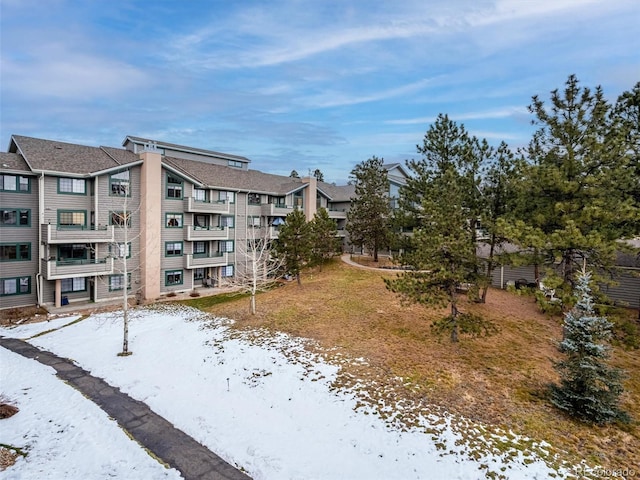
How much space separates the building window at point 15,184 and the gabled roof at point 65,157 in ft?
4.10

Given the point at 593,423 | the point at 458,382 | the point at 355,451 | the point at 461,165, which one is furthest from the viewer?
the point at 461,165

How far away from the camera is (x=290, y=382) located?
13.7 meters

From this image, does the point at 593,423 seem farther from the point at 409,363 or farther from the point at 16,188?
the point at 16,188

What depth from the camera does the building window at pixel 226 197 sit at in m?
33.5

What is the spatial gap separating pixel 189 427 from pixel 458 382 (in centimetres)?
951

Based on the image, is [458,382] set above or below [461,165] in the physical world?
below

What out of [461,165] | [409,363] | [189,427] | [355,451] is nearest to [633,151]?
[461,165]

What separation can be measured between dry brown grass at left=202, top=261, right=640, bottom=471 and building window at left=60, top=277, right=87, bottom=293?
1072 cm

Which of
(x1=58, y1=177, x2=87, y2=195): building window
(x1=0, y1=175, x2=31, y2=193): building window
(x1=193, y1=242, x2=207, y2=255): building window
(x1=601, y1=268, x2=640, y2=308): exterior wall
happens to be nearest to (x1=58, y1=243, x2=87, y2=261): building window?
(x1=58, y1=177, x2=87, y2=195): building window

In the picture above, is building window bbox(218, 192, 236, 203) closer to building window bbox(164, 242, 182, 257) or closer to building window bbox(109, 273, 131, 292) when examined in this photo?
building window bbox(164, 242, 182, 257)

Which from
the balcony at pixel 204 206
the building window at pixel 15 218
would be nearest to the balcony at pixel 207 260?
the balcony at pixel 204 206

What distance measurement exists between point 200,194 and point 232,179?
455 cm

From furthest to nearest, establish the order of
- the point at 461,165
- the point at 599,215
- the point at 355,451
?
the point at 461,165
the point at 599,215
the point at 355,451

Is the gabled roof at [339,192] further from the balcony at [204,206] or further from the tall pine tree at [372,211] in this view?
the balcony at [204,206]
